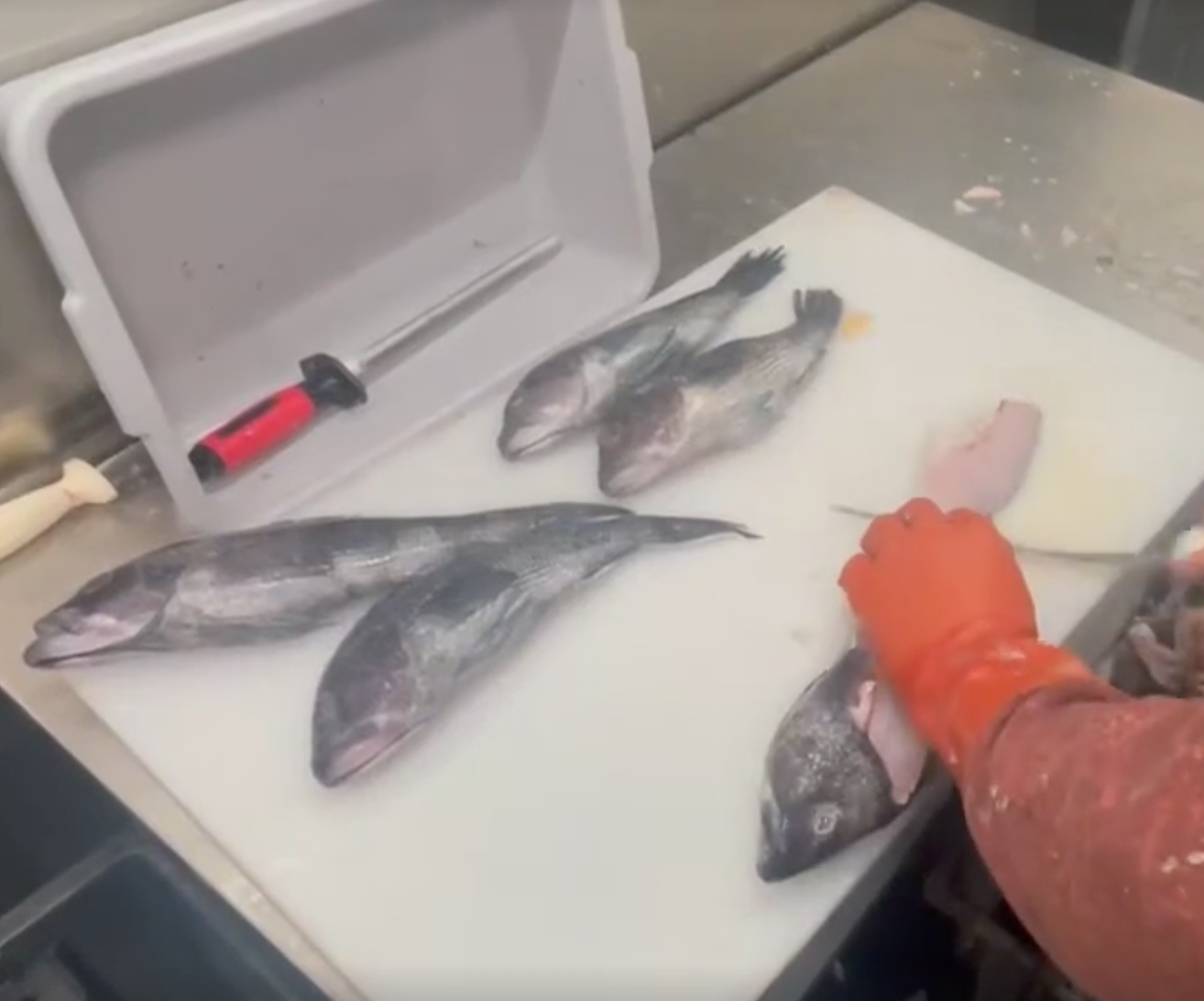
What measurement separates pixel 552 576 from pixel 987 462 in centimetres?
22

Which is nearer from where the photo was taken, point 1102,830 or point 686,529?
point 1102,830

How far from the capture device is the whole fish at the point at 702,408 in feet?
2.32

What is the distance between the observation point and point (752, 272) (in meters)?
0.82

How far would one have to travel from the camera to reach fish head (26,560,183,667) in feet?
2.06

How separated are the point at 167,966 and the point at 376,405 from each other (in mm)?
288

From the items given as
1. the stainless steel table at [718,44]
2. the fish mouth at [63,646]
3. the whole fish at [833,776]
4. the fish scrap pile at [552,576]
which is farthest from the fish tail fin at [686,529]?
the stainless steel table at [718,44]

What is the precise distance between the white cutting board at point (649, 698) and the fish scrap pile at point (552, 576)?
0.5 inches

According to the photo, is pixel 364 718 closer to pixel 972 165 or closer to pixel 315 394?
pixel 315 394

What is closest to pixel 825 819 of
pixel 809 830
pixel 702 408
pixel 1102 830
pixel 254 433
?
pixel 809 830

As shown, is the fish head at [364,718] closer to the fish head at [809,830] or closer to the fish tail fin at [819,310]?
the fish head at [809,830]

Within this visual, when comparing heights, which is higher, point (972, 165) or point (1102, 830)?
point (1102, 830)

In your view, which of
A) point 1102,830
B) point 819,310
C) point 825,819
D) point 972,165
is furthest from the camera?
point 972,165

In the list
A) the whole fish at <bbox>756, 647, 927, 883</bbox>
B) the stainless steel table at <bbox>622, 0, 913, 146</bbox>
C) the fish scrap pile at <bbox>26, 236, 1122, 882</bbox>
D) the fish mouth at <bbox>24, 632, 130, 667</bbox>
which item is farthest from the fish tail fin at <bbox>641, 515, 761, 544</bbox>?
the stainless steel table at <bbox>622, 0, 913, 146</bbox>

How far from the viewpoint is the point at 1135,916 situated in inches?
17.4
